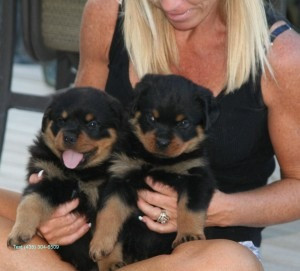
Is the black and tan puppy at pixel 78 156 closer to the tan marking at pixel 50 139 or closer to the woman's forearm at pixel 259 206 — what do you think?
the tan marking at pixel 50 139

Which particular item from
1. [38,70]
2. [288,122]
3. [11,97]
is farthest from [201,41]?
[38,70]

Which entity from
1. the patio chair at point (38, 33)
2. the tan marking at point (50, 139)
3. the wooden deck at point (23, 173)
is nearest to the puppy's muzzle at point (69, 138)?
the tan marking at point (50, 139)

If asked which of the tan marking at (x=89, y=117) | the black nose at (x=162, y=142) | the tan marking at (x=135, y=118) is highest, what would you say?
the black nose at (x=162, y=142)

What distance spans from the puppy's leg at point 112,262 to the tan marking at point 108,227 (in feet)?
0.21

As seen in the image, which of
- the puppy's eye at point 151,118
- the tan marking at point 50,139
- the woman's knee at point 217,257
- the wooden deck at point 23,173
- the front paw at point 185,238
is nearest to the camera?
the woman's knee at point 217,257

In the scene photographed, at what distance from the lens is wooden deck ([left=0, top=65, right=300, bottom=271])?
3.34 m

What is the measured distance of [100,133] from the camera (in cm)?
238

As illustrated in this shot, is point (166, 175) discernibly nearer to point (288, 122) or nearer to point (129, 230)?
point (129, 230)

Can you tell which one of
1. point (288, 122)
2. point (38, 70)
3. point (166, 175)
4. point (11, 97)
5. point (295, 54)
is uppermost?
point (295, 54)

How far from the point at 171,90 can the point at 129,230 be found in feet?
1.47

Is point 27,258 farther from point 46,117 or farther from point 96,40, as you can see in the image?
point 96,40

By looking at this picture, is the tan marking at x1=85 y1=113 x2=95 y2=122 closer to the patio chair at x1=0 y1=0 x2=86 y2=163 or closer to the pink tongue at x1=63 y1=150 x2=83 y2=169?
the pink tongue at x1=63 y1=150 x2=83 y2=169

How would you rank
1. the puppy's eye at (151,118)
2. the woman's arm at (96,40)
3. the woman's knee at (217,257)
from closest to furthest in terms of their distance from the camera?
the woman's knee at (217,257) < the puppy's eye at (151,118) < the woman's arm at (96,40)

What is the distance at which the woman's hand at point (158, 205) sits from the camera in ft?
7.64
